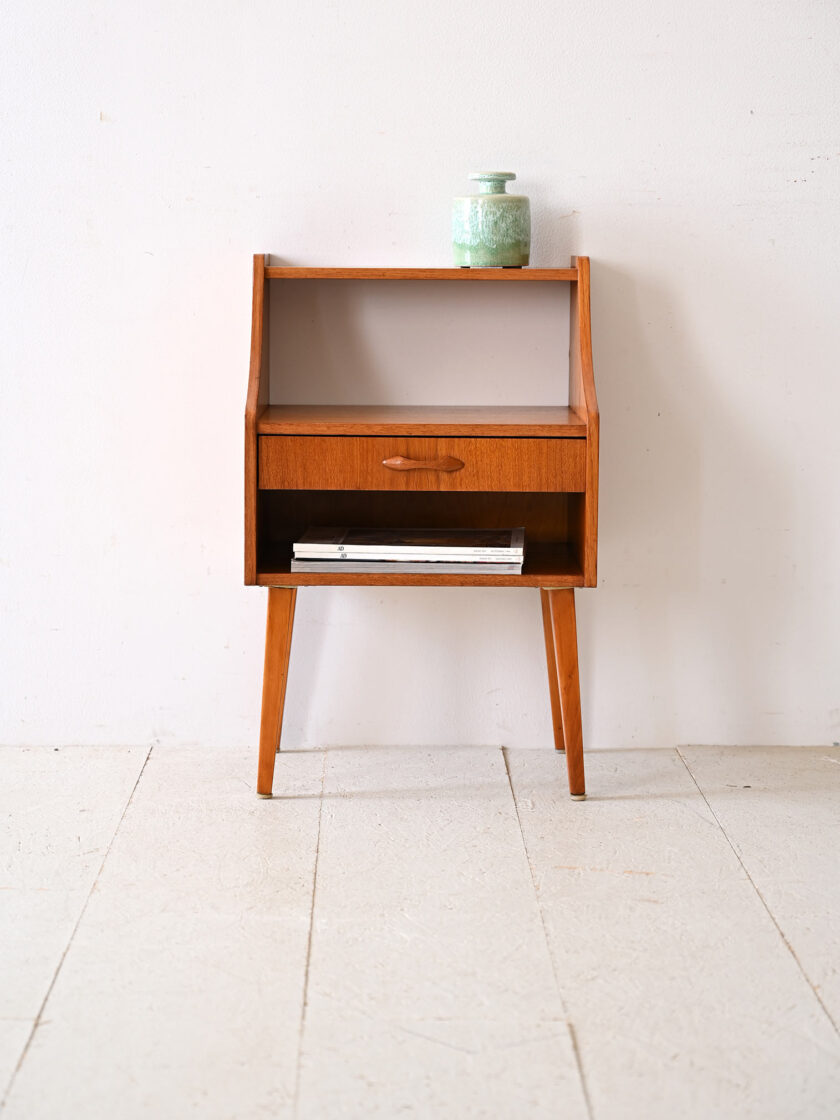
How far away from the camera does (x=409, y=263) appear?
7.52ft

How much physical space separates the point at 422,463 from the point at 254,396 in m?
0.31

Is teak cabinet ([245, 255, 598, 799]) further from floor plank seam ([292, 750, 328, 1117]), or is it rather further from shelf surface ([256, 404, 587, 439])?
floor plank seam ([292, 750, 328, 1117])

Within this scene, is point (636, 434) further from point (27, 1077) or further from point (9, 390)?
point (27, 1077)

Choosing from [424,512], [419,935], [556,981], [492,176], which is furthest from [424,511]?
[556,981]

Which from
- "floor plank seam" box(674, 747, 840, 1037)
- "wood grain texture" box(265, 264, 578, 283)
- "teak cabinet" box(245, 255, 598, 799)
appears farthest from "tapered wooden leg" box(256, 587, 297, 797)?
"floor plank seam" box(674, 747, 840, 1037)

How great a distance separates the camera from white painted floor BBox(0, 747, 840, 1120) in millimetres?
1398

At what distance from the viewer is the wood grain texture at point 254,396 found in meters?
2.05

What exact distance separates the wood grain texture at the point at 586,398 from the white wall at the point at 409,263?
0.27 ft

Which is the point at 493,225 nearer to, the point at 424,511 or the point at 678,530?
the point at 424,511

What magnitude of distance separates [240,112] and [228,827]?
1.29 m

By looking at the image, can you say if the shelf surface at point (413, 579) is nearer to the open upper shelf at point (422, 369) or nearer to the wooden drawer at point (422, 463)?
the open upper shelf at point (422, 369)

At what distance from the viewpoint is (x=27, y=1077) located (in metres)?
1.40

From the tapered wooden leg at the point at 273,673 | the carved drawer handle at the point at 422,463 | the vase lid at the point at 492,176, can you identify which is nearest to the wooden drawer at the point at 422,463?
the carved drawer handle at the point at 422,463

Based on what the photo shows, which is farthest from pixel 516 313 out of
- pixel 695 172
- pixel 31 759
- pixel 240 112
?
pixel 31 759
